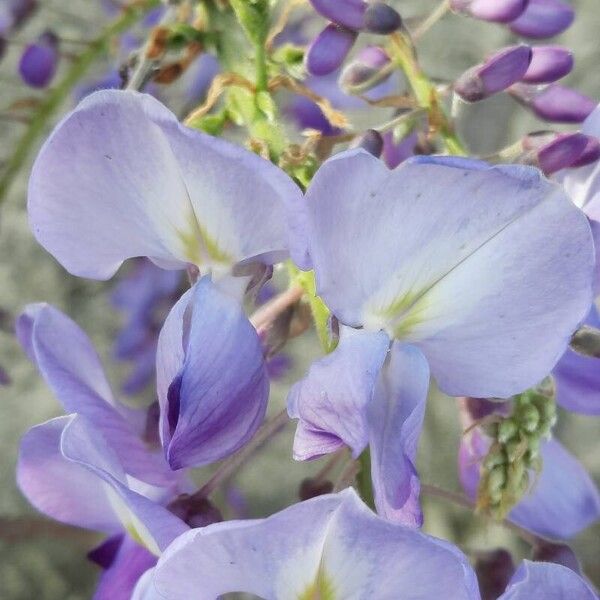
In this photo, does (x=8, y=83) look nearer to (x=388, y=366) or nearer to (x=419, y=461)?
(x=419, y=461)

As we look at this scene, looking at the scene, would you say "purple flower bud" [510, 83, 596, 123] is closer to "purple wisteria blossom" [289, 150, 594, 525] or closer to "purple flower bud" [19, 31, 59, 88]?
"purple wisteria blossom" [289, 150, 594, 525]

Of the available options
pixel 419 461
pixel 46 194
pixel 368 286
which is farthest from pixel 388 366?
pixel 419 461

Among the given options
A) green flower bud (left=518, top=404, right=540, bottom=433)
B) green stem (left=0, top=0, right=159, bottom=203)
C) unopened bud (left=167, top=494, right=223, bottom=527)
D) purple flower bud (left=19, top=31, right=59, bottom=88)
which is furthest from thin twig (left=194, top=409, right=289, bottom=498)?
purple flower bud (left=19, top=31, right=59, bottom=88)

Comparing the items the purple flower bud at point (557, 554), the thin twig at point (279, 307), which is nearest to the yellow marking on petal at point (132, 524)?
the thin twig at point (279, 307)

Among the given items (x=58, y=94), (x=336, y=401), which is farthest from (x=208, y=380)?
(x=58, y=94)

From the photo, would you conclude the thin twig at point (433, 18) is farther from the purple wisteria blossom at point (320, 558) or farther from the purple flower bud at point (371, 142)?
the purple wisteria blossom at point (320, 558)

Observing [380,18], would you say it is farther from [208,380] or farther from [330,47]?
[208,380]
